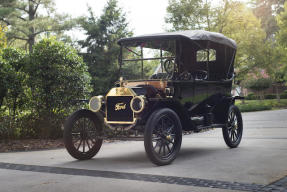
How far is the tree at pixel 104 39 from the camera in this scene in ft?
92.5

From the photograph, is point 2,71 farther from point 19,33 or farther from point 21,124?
point 19,33

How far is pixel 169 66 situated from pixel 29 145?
437cm

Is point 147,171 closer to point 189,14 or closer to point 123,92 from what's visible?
point 123,92

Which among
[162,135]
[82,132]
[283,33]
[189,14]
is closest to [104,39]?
[189,14]

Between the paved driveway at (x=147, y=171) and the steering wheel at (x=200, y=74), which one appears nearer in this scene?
the paved driveway at (x=147, y=171)

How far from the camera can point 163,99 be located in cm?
712

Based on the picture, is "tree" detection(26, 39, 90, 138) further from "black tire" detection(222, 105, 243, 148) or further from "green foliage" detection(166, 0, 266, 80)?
"green foliage" detection(166, 0, 266, 80)

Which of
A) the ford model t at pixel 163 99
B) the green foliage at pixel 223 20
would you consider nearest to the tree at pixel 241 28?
the green foliage at pixel 223 20

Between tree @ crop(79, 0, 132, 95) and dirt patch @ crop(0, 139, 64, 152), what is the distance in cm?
1693

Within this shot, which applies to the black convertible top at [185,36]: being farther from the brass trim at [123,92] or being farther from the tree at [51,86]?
the tree at [51,86]

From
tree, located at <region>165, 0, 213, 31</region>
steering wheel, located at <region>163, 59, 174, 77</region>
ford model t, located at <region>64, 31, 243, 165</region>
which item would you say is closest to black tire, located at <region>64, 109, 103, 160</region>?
ford model t, located at <region>64, 31, 243, 165</region>

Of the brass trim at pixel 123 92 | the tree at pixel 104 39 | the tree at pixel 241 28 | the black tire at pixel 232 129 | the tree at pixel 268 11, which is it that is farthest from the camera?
the tree at pixel 268 11

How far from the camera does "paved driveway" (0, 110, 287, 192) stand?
17.3ft

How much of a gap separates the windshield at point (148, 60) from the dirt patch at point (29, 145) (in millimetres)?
2952
